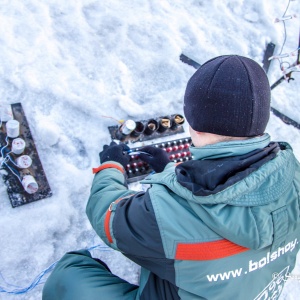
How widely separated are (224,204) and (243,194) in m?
0.07

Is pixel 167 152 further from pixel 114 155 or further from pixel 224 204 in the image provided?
pixel 224 204

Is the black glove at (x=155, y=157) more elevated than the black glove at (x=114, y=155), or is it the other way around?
the black glove at (x=114, y=155)

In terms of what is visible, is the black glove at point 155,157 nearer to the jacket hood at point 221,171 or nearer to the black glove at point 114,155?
the black glove at point 114,155

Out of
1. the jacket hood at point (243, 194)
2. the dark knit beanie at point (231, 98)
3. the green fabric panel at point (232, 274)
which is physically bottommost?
the green fabric panel at point (232, 274)

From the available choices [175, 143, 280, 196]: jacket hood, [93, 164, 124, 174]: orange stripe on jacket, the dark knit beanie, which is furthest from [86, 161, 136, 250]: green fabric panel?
the dark knit beanie

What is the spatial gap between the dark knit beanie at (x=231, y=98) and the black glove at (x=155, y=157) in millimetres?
853

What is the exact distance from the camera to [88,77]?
2438mm

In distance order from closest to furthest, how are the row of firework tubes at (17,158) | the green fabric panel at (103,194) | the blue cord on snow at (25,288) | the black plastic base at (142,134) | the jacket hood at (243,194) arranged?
the jacket hood at (243,194) < the green fabric panel at (103,194) < the blue cord on snow at (25,288) < the row of firework tubes at (17,158) < the black plastic base at (142,134)

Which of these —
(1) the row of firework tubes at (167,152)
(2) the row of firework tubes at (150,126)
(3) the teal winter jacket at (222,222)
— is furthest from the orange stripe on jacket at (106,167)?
(3) the teal winter jacket at (222,222)

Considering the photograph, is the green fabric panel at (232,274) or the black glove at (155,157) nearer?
the green fabric panel at (232,274)

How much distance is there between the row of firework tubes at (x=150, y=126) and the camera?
7.27 ft

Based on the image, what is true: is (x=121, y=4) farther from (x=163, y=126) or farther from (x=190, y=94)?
Answer: (x=190, y=94)

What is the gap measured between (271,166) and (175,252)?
0.41 metres

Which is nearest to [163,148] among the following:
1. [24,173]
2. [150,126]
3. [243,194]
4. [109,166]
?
[150,126]
